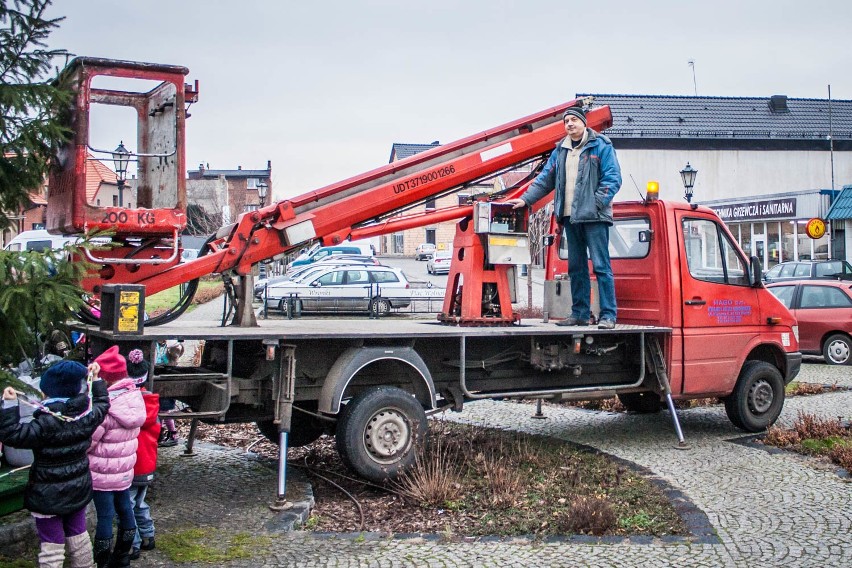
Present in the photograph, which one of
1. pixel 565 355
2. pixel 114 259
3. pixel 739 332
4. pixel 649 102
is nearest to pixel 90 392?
pixel 114 259

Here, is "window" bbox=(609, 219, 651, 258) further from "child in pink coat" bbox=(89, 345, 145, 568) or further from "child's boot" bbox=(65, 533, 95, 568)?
"child's boot" bbox=(65, 533, 95, 568)

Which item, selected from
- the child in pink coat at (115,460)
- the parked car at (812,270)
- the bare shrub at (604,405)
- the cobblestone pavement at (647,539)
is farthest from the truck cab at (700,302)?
the parked car at (812,270)

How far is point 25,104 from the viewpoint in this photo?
5676mm

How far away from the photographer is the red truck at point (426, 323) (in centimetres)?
694

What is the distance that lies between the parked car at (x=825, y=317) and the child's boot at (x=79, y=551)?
14.8 meters

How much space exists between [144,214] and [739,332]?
6358mm

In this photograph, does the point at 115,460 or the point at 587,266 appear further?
the point at 587,266

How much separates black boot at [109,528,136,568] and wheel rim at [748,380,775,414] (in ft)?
23.1

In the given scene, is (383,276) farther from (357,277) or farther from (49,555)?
(49,555)

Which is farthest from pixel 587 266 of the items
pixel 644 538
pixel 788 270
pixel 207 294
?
pixel 207 294

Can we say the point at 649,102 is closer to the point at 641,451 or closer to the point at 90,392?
the point at 641,451

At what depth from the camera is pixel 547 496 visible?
698cm

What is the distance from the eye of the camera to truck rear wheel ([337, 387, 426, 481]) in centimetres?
695

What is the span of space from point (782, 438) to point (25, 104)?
7585 mm
